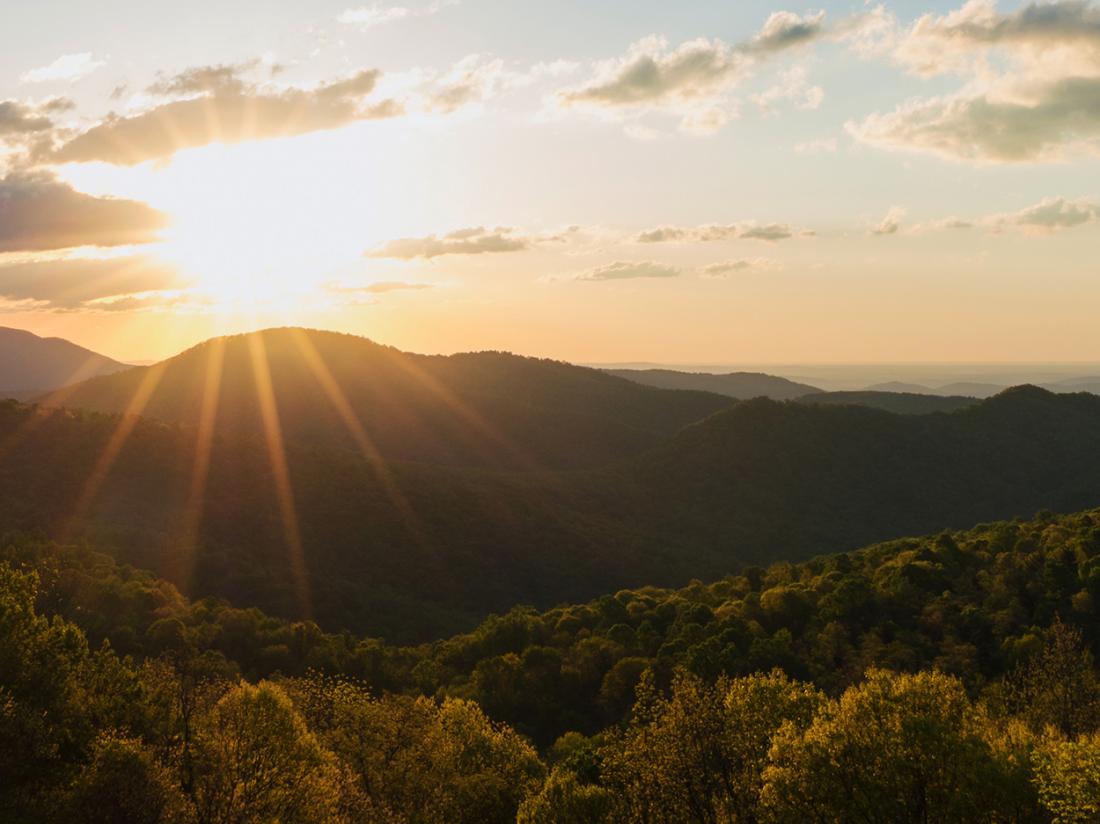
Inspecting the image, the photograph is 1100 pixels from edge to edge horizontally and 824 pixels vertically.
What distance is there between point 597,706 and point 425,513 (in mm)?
75049

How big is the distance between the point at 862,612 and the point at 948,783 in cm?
4740

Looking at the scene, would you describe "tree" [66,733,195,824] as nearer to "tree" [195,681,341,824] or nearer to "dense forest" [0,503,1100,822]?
"dense forest" [0,503,1100,822]

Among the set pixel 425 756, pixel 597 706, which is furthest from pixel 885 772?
pixel 597 706

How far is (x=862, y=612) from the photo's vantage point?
78.6 m

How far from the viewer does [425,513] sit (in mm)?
143875

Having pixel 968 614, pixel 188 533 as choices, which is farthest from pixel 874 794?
pixel 188 533

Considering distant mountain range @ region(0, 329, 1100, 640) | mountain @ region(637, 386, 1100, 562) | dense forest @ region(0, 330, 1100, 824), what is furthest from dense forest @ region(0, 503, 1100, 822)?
mountain @ region(637, 386, 1100, 562)

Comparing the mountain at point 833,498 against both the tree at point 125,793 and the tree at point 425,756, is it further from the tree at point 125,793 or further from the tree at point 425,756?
the tree at point 125,793

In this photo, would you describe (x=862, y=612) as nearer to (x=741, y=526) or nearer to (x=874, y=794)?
(x=874, y=794)

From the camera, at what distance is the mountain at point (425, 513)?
111188 millimetres

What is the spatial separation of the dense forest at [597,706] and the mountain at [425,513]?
21883 mm

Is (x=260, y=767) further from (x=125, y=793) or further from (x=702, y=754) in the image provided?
(x=702, y=754)

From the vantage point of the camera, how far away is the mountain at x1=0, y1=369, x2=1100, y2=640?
111188 millimetres

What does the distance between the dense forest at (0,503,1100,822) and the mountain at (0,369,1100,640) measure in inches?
862
